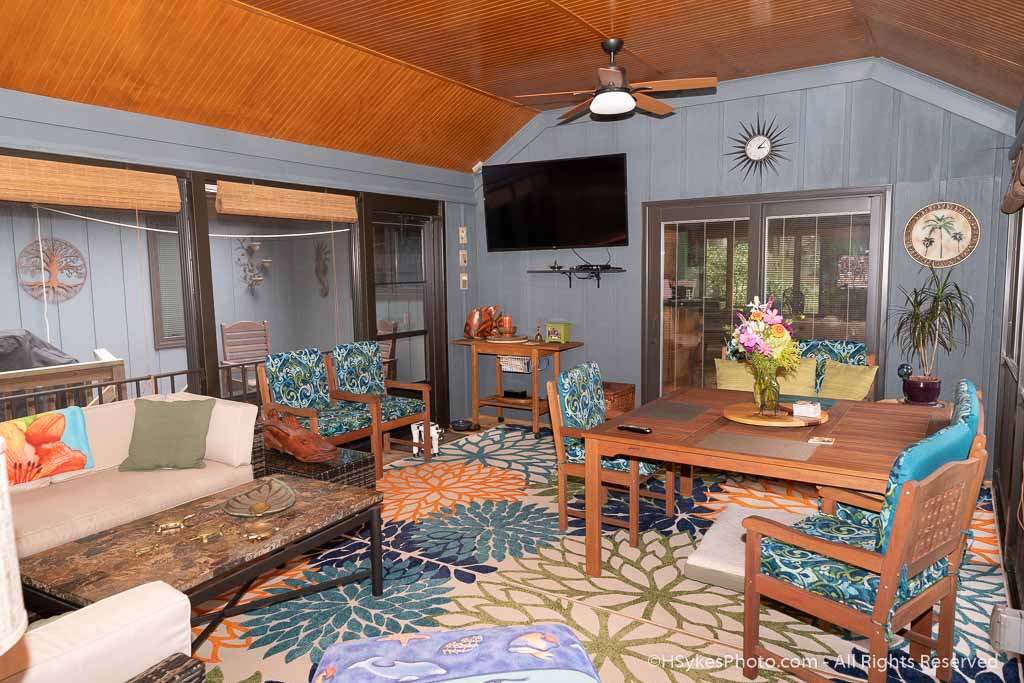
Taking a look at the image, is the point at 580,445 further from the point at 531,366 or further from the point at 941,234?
the point at 941,234

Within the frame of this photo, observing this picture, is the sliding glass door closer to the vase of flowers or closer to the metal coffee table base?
the vase of flowers

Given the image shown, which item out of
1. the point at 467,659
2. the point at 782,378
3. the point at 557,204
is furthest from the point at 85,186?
the point at 782,378

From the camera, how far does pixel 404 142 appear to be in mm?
5715

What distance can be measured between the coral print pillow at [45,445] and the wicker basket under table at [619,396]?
3.74 meters

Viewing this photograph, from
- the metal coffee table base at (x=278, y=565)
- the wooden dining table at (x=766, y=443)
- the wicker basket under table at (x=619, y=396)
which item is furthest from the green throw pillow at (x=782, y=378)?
the metal coffee table base at (x=278, y=565)

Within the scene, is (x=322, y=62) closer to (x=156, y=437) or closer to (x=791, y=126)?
(x=156, y=437)

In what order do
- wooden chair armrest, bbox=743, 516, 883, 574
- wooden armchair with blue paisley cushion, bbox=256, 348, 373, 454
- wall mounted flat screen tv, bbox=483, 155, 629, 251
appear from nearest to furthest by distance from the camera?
wooden chair armrest, bbox=743, 516, 883, 574, wooden armchair with blue paisley cushion, bbox=256, 348, 373, 454, wall mounted flat screen tv, bbox=483, 155, 629, 251

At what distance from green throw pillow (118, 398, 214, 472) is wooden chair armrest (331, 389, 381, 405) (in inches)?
51.5

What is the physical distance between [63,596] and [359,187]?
394cm

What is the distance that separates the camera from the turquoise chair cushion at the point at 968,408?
2246mm

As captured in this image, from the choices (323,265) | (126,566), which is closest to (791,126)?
(323,265)

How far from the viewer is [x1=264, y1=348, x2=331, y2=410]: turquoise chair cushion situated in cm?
480

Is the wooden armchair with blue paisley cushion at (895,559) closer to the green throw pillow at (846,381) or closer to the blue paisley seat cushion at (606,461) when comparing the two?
the blue paisley seat cushion at (606,461)

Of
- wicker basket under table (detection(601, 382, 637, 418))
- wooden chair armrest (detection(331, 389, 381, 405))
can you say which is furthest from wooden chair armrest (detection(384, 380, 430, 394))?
wicker basket under table (detection(601, 382, 637, 418))
